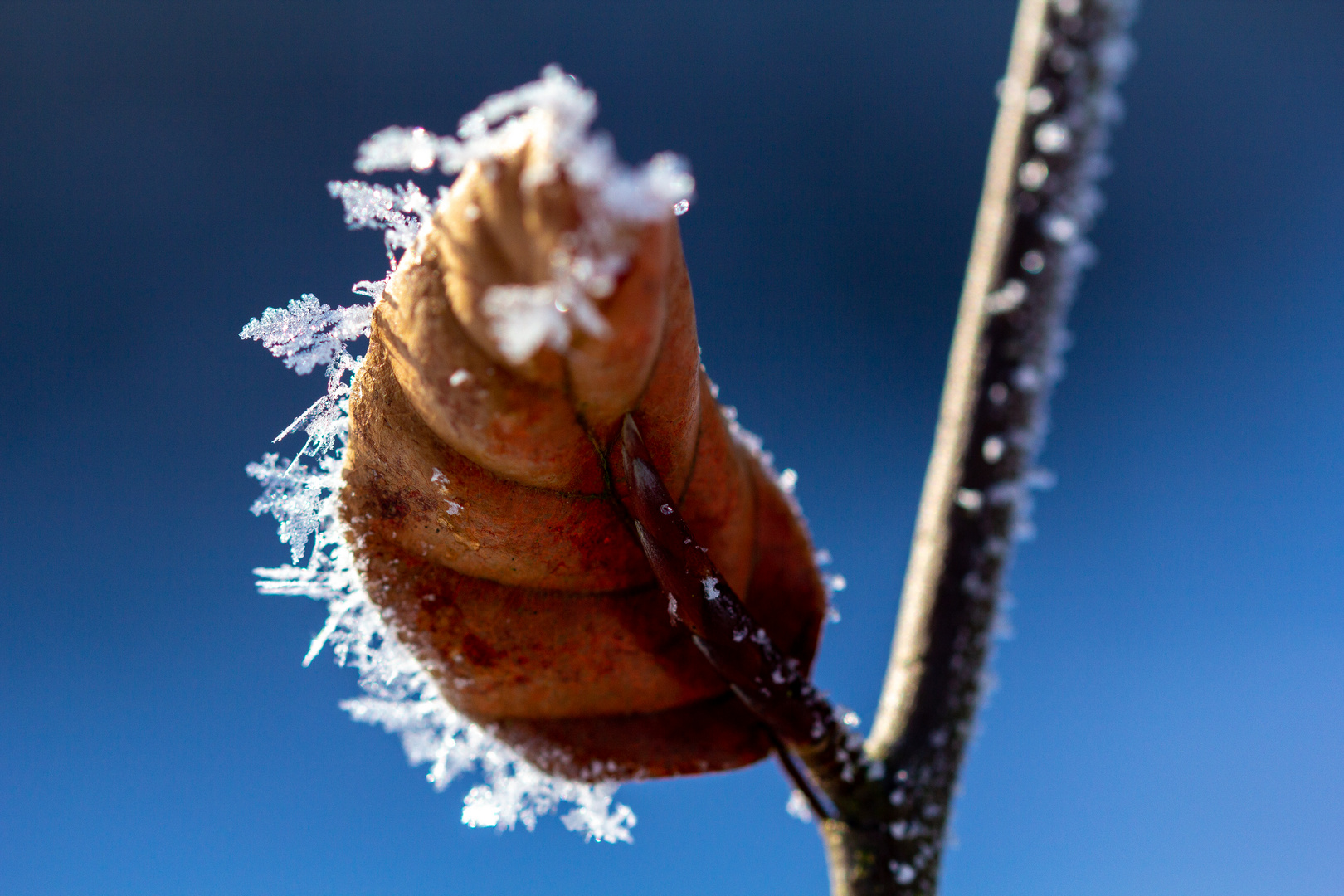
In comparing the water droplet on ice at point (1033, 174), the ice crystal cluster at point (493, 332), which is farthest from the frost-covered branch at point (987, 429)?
the ice crystal cluster at point (493, 332)

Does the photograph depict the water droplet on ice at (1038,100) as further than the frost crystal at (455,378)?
Yes

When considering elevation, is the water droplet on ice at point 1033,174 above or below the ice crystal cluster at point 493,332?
above

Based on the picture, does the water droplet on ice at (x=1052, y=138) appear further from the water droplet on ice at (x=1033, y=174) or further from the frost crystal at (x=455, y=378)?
the frost crystal at (x=455, y=378)

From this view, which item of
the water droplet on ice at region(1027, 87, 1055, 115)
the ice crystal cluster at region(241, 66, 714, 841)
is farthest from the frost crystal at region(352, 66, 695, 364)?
the water droplet on ice at region(1027, 87, 1055, 115)

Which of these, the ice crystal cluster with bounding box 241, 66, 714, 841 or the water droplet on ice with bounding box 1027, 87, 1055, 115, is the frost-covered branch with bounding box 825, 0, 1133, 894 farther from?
the ice crystal cluster with bounding box 241, 66, 714, 841

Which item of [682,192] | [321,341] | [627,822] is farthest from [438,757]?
[682,192]

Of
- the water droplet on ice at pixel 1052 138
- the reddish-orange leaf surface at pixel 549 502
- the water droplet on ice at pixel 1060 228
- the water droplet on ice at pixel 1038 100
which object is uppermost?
the water droplet on ice at pixel 1038 100

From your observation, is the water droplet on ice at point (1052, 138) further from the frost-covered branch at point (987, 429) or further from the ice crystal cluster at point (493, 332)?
the ice crystal cluster at point (493, 332)

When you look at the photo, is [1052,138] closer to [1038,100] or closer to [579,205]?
[1038,100]
